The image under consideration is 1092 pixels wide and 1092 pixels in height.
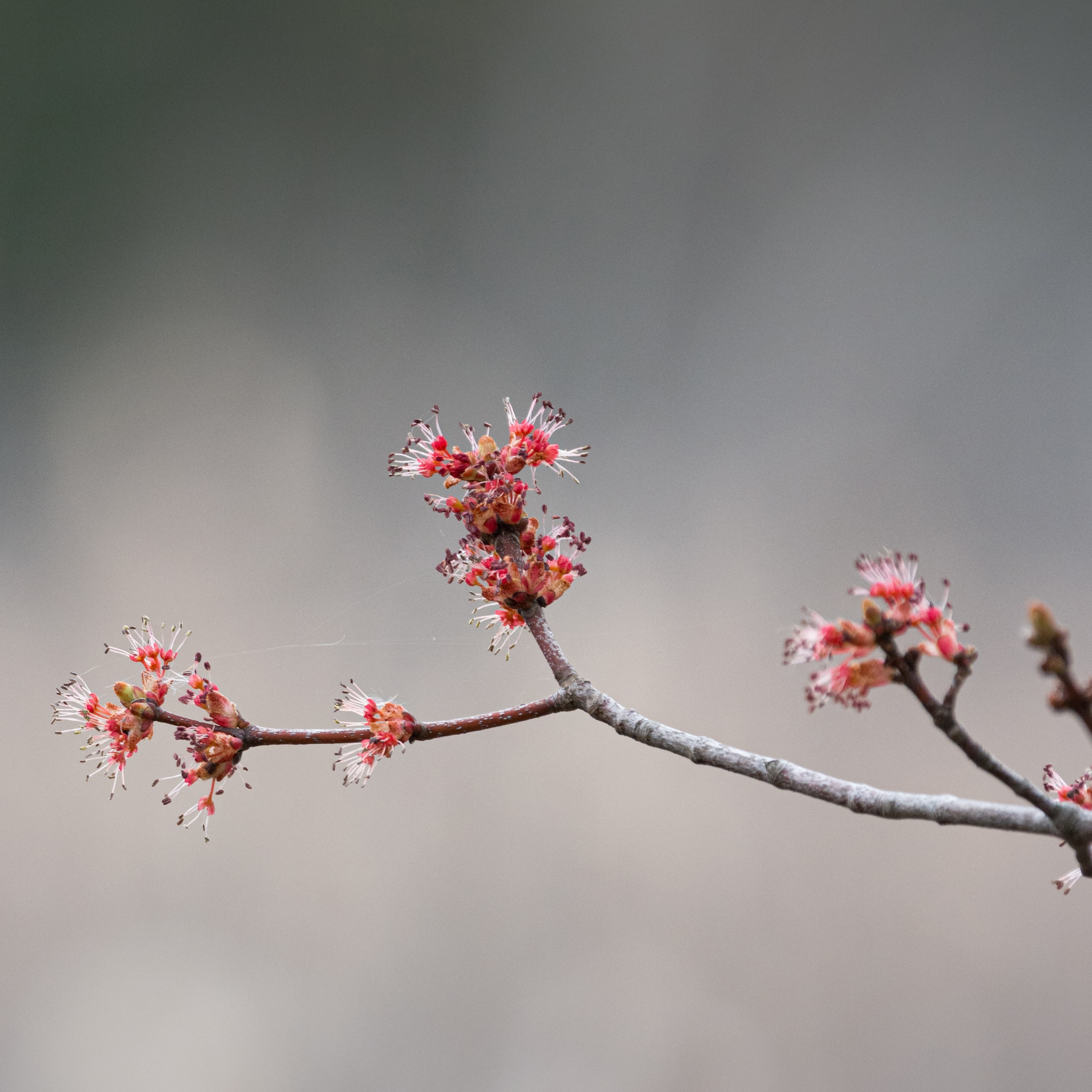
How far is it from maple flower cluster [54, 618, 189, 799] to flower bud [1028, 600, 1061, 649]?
0.75m

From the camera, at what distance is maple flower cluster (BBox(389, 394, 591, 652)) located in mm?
858

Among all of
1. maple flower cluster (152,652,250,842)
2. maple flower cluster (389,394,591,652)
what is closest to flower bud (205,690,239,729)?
maple flower cluster (152,652,250,842)

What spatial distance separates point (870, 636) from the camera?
59 cm

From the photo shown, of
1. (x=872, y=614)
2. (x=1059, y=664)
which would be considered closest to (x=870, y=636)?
(x=872, y=614)

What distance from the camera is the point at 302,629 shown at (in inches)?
107

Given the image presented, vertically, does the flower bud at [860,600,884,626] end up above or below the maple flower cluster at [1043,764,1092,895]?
above

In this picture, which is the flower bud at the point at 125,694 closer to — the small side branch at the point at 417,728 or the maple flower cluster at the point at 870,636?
the small side branch at the point at 417,728

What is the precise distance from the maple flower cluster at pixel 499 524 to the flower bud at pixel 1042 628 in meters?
0.42

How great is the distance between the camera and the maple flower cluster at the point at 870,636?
0.59 metres

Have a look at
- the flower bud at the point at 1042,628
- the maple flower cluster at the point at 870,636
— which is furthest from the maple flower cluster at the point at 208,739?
the flower bud at the point at 1042,628

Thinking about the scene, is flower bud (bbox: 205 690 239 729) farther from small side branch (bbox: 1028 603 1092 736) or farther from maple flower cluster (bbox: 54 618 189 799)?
small side branch (bbox: 1028 603 1092 736)

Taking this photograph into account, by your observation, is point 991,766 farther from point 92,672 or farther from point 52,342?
point 52,342

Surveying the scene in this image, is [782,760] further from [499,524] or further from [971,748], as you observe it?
[499,524]

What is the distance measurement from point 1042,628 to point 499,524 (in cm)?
52
